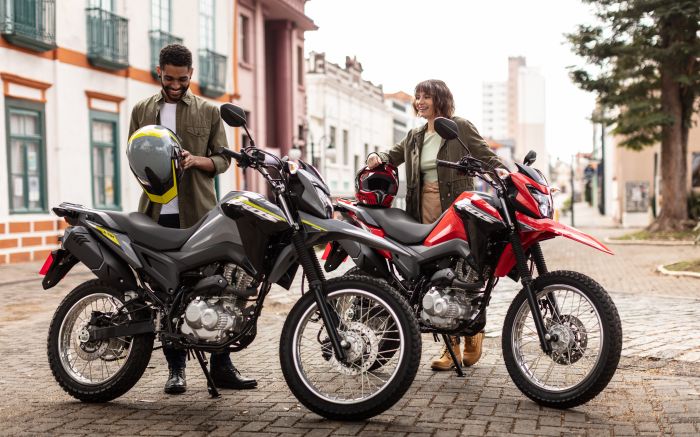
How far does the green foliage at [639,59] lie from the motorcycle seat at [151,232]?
2192 centimetres

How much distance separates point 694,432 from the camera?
13.9ft

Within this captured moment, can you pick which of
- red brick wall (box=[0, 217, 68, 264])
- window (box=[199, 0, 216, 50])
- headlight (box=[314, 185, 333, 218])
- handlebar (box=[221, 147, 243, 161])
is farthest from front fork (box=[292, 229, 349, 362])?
window (box=[199, 0, 216, 50])

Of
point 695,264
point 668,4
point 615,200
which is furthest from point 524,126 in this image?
point 695,264

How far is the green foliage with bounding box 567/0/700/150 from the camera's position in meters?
24.8

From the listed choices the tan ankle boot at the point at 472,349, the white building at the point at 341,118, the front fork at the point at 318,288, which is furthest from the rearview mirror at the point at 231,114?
the white building at the point at 341,118

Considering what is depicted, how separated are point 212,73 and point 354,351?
2146 centimetres

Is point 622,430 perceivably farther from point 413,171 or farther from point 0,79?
point 0,79

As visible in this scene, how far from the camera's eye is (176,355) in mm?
5309

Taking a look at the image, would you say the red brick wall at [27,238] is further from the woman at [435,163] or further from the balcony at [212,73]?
the woman at [435,163]

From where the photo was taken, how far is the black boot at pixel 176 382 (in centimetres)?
522

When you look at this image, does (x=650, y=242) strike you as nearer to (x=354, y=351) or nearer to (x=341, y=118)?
(x=354, y=351)

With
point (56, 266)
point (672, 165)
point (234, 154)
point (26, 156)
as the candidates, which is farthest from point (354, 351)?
point (672, 165)

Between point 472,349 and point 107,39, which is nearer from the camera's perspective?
point 472,349

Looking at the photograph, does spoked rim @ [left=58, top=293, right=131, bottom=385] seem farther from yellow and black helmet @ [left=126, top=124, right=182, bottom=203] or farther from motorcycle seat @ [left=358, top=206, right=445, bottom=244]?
motorcycle seat @ [left=358, top=206, right=445, bottom=244]
